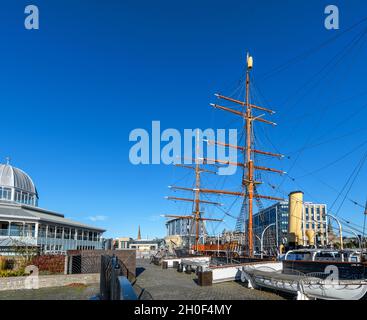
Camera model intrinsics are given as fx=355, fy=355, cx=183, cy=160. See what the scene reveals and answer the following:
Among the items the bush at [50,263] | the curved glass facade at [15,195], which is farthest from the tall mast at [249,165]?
the curved glass facade at [15,195]

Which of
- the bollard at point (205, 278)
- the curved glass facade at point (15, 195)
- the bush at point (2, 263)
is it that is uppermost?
the curved glass facade at point (15, 195)

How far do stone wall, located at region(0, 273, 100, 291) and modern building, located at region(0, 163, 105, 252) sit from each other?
660 centimetres

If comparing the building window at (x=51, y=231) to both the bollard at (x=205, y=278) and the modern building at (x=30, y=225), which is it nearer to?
the modern building at (x=30, y=225)

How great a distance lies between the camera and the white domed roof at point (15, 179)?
52.0 m

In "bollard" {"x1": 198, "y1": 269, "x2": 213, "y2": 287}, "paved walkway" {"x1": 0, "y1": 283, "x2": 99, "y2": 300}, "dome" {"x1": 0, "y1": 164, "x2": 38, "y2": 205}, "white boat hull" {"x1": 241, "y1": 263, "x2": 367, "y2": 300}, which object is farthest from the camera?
"dome" {"x1": 0, "y1": 164, "x2": 38, "y2": 205}

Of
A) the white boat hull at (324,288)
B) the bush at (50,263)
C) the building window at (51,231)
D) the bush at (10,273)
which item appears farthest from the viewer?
the building window at (51,231)

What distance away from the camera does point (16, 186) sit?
52.9 metres

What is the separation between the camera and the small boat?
485 inches

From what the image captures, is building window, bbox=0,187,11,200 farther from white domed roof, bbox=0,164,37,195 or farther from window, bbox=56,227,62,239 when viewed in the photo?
window, bbox=56,227,62,239

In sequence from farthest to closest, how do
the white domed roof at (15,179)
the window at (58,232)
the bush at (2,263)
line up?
the white domed roof at (15,179)
the window at (58,232)
the bush at (2,263)

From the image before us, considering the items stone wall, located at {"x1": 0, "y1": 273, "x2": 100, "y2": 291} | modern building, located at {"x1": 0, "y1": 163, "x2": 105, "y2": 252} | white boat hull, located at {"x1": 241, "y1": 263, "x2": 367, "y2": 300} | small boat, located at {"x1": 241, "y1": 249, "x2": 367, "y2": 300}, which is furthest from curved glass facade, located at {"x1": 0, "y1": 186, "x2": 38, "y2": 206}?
white boat hull, located at {"x1": 241, "y1": 263, "x2": 367, "y2": 300}

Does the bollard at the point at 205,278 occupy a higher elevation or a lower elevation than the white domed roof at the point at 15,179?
lower
